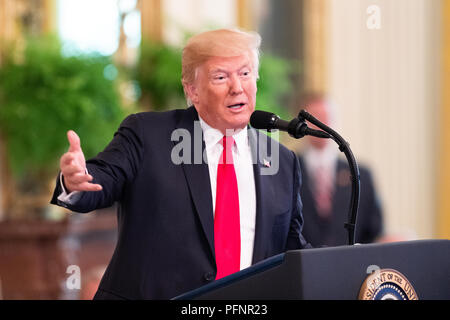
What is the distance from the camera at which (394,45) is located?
5.88 meters

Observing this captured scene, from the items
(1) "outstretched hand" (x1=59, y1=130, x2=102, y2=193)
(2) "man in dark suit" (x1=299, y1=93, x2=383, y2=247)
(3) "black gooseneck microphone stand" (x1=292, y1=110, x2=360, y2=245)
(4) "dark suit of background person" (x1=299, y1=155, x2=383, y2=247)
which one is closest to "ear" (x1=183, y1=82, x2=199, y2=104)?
(3) "black gooseneck microphone stand" (x1=292, y1=110, x2=360, y2=245)

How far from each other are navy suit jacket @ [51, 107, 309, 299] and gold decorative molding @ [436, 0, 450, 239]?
4.37m

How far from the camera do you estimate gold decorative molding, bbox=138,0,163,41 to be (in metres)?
5.06

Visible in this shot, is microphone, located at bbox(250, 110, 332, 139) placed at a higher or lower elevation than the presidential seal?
higher

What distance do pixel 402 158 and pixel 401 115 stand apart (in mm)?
357

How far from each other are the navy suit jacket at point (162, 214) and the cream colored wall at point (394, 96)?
164 inches

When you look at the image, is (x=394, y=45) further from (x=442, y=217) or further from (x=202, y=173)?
(x=202, y=173)

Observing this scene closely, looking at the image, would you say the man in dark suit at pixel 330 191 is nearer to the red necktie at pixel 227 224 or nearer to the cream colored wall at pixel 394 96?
the red necktie at pixel 227 224

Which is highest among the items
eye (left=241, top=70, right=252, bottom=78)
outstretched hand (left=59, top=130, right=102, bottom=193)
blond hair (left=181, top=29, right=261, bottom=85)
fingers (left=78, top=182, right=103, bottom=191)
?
blond hair (left=181, top=29, right=261, bottom=85)

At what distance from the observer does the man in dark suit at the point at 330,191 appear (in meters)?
3.26

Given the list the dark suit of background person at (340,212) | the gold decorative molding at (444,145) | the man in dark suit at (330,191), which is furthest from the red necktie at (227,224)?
the gold decorative molding at (444,145)

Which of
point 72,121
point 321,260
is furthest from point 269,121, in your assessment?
point 72,121

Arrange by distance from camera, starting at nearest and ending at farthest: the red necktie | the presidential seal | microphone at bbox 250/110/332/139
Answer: the presidential seal < microphone at bbox 250/110/332/139 < the red necktie

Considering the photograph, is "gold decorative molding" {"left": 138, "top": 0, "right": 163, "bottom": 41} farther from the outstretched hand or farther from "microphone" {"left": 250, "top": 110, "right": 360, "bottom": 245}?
the outstretched hand
